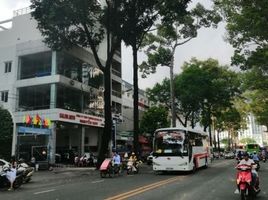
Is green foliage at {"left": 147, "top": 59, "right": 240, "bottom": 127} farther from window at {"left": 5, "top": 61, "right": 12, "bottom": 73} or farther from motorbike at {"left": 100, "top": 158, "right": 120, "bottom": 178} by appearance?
motorbike at {"left": 100, "top": 158, "right": 120, "bottom": 178}

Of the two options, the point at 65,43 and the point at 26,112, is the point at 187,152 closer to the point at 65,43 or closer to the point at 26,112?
the point at 65,43

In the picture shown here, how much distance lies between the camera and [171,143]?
24.2 meters

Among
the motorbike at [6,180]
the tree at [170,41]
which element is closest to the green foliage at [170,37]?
the tree at [170,41]

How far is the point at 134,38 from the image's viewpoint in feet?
109

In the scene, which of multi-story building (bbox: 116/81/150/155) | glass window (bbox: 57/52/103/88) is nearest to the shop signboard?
glass window (bbox: 57/52/103/88)

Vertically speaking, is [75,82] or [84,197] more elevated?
[75,82]

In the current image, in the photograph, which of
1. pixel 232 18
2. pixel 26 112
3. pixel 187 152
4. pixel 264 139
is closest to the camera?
pixel 187 152

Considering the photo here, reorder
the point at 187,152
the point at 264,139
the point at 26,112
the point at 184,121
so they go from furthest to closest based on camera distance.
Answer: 1. the point at 264,139
2. the point at 184,121
3. the point at 26,112
4. the point at 187,152

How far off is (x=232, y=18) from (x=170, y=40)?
19627mm

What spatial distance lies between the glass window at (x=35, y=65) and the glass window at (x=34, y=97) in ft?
4.31

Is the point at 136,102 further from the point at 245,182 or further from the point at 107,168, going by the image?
the point at 245,182

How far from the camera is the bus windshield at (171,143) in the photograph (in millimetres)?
23922

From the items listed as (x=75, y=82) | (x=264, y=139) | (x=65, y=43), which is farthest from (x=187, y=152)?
(x=264, y=139)

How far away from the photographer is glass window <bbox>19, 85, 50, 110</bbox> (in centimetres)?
3794
